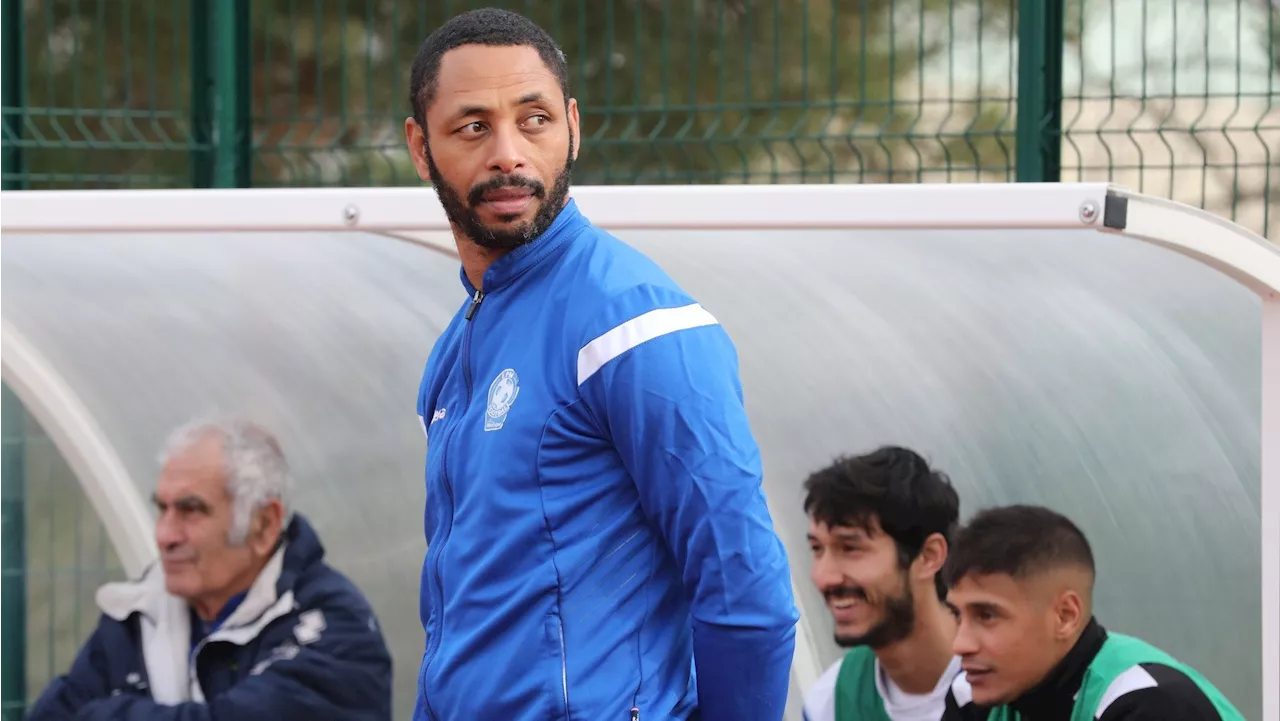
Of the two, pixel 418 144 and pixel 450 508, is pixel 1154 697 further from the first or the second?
pixel 418 144

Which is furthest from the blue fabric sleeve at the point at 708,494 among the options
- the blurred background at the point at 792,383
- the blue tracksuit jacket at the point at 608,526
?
the blurred background at the point at 792,383

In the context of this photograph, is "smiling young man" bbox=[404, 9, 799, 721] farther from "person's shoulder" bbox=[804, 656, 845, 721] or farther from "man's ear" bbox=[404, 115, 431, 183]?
"person's shoulder" bbox=[804, 656, 845, 721]

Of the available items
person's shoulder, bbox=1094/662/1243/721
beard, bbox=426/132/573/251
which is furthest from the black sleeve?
beard, bbox=426/132/573/251

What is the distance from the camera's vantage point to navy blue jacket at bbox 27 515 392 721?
11.4ft

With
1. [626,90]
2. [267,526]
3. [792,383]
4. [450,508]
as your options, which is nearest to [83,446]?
[267,526]

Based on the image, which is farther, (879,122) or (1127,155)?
(879,122)

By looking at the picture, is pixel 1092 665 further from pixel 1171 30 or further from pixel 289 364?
pixel 1171 30

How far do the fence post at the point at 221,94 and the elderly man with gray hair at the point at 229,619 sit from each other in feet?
7.55

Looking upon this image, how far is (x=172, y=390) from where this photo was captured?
356 cm

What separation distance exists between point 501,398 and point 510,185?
0.88ft

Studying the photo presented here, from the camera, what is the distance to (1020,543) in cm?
318

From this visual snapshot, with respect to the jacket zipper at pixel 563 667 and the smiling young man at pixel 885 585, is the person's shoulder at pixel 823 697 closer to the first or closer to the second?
the smiling young man at pixel 885 585

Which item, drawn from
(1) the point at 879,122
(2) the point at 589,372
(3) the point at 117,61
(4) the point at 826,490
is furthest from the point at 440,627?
(3) the point at 117,61

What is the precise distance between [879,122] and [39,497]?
377 centimetres
